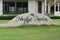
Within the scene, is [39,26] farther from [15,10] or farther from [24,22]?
Answer: [15,10]

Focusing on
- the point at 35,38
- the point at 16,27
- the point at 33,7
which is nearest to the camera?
the point at 35,38

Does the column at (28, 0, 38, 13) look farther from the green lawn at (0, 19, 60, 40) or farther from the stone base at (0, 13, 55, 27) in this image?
the green lawn at (0, 19, 60, 40)

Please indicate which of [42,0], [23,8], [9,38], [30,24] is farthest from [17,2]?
[9,38]

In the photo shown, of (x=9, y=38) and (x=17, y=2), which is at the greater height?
(x=17, y=2)

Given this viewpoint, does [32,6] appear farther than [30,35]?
Yes

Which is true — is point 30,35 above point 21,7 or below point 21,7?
below

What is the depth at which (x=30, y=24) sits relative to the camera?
66.4 feet

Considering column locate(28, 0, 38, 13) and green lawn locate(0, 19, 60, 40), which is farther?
column locate(28, 0, 38, 13)

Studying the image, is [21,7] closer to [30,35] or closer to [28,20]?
[28,20]

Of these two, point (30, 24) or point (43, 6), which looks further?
point (43, 6)

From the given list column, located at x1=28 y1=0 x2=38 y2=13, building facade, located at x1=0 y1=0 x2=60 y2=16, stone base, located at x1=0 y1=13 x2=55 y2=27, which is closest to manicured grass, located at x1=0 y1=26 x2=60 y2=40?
stone base, located at x1=0 y1=13 x2=55 y2=27

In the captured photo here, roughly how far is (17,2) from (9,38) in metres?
31.2

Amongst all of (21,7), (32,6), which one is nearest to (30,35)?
(32,6)

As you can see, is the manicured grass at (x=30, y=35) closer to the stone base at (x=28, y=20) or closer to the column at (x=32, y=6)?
the stone base at (x=28, y=20)
